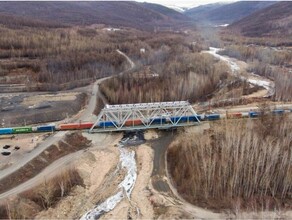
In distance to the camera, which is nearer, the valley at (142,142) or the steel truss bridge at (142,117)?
the valley at (142,142)

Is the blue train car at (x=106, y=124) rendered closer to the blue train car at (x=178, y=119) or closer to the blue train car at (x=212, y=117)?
the blue train car at (x=178, y=119)

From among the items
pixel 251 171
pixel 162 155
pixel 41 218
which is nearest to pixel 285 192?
pixel 251 171

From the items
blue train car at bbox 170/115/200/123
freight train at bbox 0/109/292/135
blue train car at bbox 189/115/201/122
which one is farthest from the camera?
blue train car at bbox 189/115/201/122

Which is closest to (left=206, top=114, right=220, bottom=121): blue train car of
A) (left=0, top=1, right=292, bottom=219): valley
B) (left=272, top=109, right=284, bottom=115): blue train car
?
(left=0, top=1, right=292, bottom=219): valley

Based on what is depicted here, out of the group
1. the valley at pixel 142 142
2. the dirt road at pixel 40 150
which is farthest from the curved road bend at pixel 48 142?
the valley at pixel 142 142

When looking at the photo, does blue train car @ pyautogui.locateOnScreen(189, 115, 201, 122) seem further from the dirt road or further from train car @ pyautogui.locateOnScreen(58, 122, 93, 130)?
the dirt road

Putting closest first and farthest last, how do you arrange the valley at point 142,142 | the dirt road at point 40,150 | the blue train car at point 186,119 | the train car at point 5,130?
the valley at point 142,142, the dirt road at point 40,150, the train car at point 5,130, the blue train car at point 186,119

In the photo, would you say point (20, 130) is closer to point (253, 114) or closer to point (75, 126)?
point (75, 126)

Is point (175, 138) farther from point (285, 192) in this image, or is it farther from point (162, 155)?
point (285, 192)
